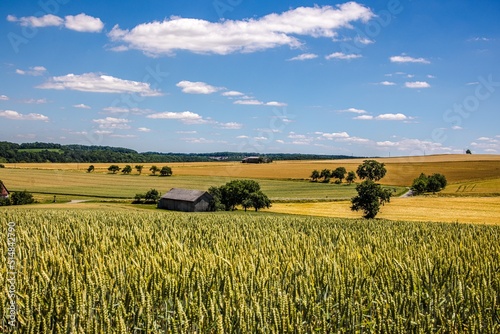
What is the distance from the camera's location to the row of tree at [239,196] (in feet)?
223

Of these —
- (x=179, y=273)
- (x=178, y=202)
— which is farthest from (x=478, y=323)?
(x=178, y=202)

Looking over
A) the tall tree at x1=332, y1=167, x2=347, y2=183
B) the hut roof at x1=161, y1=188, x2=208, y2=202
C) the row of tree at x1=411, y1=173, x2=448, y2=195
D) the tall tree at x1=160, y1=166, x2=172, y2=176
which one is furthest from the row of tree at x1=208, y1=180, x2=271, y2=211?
the tall tree at x1=160, y1=166, x2=172, y2=176

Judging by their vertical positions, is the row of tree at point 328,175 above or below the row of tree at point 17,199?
above

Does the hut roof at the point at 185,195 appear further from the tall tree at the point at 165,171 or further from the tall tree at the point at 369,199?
the tall tree at the point at 165,171

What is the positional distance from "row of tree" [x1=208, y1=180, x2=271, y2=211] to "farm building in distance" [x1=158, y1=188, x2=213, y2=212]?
1.54 metres

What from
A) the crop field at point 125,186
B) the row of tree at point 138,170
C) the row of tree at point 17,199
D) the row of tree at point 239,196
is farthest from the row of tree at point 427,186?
the row of tree at point 17,199

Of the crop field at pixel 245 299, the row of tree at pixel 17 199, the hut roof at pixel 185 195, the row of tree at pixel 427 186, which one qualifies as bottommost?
the row of tree at pixel 17 199

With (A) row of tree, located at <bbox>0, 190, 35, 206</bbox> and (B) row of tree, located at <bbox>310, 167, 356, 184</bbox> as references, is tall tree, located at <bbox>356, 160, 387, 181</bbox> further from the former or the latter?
(A) row of tree, located at <bbox>0, 190, 35, 206</bbox>

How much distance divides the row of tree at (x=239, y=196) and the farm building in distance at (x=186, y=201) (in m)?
1.54

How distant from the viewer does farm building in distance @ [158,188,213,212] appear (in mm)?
68875

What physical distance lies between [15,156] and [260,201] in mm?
110601

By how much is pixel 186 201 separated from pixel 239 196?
940cm

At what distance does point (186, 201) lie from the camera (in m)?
69.5

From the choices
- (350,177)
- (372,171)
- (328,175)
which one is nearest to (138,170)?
(328,175)
